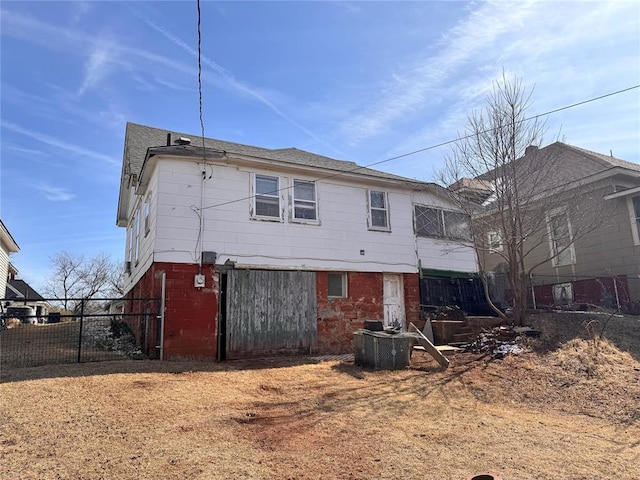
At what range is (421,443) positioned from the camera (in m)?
5.01

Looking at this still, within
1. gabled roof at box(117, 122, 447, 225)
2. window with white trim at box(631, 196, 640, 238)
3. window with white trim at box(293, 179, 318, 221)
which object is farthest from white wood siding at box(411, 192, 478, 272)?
window with white trim at box(631, 196, 640, 238)

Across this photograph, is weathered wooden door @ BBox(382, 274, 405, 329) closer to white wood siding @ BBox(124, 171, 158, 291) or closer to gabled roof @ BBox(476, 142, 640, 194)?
gabled roof @ BBox(476, 142, 640, 194)

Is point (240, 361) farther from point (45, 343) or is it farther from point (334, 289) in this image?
point (45, 343)

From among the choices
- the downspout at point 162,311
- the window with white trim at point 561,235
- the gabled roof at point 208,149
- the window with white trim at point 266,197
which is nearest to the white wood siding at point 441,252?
the gabled roof at point 208,149

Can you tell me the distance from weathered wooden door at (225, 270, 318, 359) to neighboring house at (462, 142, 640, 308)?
561 centimetres

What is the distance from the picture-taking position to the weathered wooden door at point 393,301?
42.7 ft

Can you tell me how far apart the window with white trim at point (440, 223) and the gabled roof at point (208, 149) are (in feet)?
2.50

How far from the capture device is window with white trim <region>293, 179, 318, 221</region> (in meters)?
12.0

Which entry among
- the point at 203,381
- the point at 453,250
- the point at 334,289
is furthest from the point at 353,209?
the point at 203,381

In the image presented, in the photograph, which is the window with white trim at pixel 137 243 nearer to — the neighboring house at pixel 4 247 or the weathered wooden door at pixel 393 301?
the weathered wooden door at pixel 393 301

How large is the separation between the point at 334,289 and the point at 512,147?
19.9ft

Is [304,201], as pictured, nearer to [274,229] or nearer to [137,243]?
[274,229]

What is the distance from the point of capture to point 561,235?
15352 mm

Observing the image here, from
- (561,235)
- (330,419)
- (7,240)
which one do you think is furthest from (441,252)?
(7,240)
